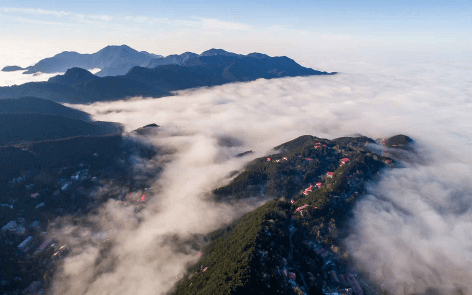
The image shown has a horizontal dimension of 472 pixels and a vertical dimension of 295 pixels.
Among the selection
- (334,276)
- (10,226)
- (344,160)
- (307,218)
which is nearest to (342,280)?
(334,276)

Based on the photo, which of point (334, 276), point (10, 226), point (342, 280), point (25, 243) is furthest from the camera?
point (10, 226)

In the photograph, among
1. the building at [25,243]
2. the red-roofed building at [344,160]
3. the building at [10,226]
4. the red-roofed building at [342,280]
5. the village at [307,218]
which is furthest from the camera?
the red-roofed building at [344,160]

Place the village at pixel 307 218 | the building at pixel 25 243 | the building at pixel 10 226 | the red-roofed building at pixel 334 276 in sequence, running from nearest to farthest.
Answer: the village at pixel 307 218, the red-roofed building at pixel 334 276, the building at pixel 25 243, the building at pixel 10 226

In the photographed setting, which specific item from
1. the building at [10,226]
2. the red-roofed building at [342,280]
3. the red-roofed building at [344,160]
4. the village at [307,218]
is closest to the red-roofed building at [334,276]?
the village at [307,218]

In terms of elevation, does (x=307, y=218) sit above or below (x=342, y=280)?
above

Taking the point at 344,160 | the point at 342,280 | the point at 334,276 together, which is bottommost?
the point at 342,280

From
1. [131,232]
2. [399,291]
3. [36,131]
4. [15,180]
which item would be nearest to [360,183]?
[399,291]

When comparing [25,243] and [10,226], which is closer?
[25,243]

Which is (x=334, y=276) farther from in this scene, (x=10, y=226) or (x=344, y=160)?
(x=10, y=226)

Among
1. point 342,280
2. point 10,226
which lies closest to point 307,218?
point 342,280

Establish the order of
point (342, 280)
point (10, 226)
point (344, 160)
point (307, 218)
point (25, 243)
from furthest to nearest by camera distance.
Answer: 1. point (344, 160)
2. point (307, 218)
3. point (10, 226)
4. point (25, 243)
5. point (342, 280)

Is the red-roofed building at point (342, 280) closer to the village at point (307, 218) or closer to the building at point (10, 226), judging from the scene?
the village at point (307, 218)
